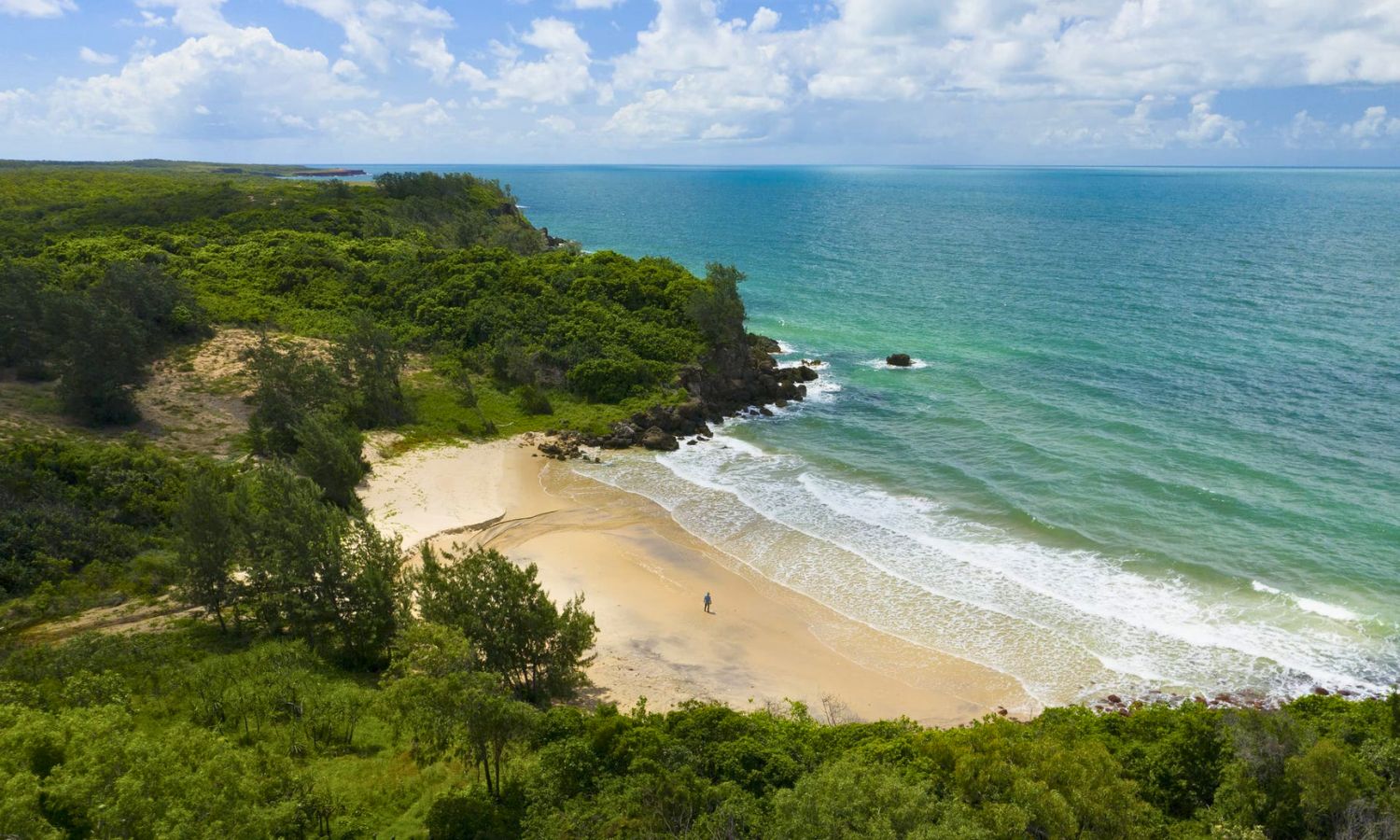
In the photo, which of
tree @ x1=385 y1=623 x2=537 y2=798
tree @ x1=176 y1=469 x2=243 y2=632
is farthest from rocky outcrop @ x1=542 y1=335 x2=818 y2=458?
tree @ x1=385 y1=623 x2=537 y2=798

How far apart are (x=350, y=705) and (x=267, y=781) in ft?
22.0

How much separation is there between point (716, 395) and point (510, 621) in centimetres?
3844

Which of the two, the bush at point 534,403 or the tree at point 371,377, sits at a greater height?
the tree at point 371,377

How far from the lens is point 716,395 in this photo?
62781 mm

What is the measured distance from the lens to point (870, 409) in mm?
61281

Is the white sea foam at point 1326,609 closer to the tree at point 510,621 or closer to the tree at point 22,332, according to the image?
the tree at point 510,621

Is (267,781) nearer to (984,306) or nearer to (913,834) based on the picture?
(913,834)

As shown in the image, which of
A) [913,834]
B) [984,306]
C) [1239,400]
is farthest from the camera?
[984,306]

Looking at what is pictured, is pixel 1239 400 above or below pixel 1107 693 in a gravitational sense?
above

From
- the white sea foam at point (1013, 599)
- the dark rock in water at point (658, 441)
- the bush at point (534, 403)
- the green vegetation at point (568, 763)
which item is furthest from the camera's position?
the bush at point (534, 403)

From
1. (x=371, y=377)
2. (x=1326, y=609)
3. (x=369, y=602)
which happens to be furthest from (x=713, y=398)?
(x=1326, y=609)

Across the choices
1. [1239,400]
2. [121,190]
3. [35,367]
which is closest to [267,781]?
[35,367]

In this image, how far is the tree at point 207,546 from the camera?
1072 inches

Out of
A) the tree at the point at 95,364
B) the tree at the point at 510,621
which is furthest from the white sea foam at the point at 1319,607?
the tree at the point at 95,364
